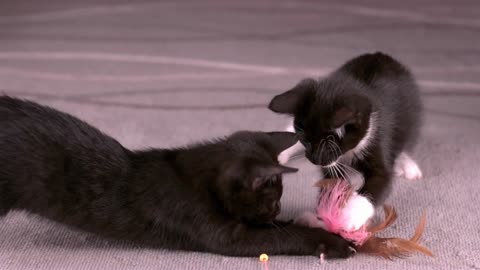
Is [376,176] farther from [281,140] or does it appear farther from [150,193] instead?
[150,193]

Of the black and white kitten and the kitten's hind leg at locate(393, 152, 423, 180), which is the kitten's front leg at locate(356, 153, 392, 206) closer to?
the black and white kitten

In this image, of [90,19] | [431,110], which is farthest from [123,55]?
[431,110]

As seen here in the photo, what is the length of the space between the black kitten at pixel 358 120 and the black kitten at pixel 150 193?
10 cm

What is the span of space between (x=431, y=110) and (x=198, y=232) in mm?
1196

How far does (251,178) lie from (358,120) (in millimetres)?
333

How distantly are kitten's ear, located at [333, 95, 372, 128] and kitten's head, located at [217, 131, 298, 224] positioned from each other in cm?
11

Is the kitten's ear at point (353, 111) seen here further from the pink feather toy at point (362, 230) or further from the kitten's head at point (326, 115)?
the pink feather toy at point (362, 230)

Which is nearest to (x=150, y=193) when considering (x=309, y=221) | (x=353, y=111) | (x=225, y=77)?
(x=309, y=221)

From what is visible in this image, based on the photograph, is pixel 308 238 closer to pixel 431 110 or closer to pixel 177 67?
pixel 431 110

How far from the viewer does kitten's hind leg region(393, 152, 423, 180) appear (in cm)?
167

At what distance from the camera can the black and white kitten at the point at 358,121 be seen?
1.33m

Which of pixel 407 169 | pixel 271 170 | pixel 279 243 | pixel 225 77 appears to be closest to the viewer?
pixel 271 170

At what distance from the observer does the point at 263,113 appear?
6.95 ft

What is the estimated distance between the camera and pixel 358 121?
1353 millimetres
